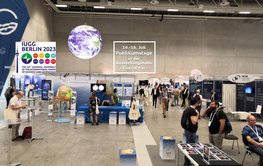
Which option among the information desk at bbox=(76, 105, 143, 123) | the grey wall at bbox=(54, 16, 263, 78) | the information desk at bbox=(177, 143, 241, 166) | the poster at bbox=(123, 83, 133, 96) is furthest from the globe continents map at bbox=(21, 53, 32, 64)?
the grey wall at bbox=(54, 16, 263, 78)

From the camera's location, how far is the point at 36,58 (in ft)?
32.3

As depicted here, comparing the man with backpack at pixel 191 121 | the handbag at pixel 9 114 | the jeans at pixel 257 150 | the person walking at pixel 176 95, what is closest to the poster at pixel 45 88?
the handbag at pixel 9 114

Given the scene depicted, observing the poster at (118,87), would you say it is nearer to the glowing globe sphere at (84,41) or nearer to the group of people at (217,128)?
the glowing globe sphere at (84,41)

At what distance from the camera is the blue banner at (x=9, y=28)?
160cm

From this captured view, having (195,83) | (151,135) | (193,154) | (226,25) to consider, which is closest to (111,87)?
(151,135)

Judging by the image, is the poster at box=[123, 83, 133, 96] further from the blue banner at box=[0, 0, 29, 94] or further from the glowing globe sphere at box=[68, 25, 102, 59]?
the blue banner at box=[0, 0, 29, 94]

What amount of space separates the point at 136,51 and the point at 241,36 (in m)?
11.6

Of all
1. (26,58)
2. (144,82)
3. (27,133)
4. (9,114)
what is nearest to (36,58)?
(26,58)

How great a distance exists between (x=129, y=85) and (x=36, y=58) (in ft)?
16.9

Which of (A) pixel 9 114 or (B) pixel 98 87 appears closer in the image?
(A) pixel 9 114

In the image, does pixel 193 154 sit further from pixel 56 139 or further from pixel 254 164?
pixel 56 139

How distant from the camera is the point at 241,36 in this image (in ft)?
72.0

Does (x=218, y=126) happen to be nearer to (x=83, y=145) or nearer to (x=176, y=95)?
(x=83, y=145)

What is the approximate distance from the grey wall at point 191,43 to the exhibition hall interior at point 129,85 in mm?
82
